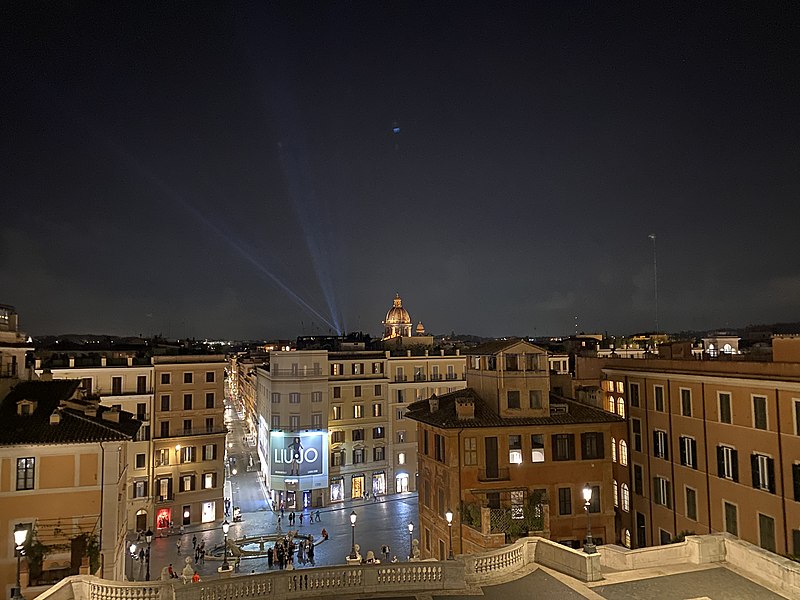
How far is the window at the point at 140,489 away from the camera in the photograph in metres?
50.6

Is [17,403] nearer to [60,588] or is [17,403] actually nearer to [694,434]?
[60,588]

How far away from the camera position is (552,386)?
145ft

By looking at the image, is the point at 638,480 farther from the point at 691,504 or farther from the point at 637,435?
the point at 691,504

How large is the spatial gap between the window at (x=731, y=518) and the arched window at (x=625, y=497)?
30.2ft

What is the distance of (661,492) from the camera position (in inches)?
1426

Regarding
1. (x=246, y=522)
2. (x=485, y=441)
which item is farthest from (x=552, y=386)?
(x=246, y=522)

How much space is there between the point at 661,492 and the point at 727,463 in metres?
6.45

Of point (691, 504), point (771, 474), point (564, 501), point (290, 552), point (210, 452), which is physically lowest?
point (290, 552)

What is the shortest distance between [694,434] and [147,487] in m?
43.4

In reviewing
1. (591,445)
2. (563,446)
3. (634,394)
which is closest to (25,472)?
(563,446)

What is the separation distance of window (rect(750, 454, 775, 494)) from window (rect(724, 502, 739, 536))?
217cm

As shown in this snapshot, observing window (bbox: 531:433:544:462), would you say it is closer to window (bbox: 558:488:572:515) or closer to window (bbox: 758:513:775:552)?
window (bbox: 558:488:572:515)

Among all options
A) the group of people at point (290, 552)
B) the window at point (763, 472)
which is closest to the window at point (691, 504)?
the window at point (763, 472)

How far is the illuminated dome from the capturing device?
134 metres
